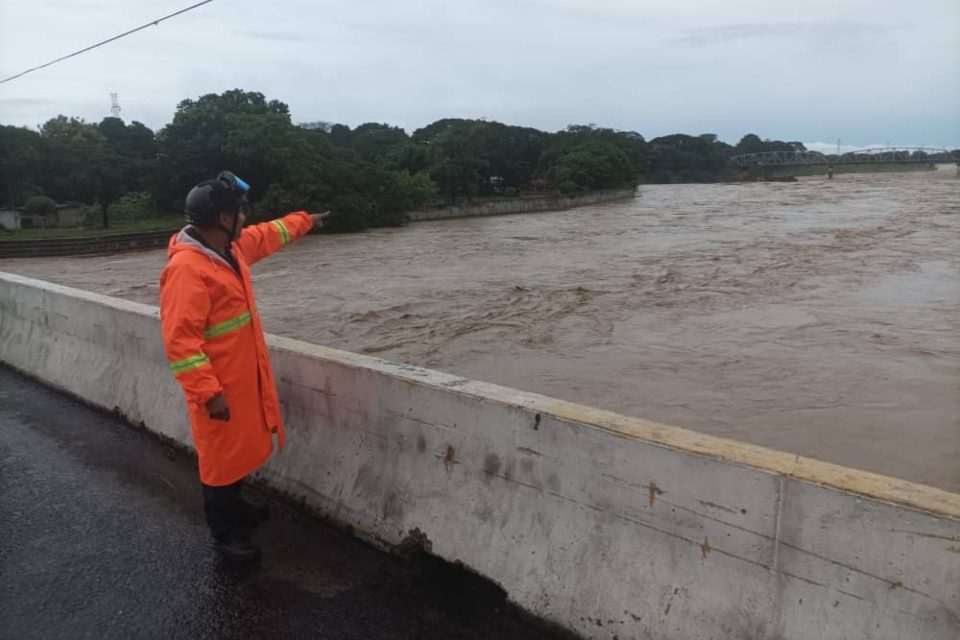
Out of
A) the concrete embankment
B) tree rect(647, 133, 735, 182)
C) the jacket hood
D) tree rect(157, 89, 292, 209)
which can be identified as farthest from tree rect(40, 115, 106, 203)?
tree rect(647, 133, 735, 182)

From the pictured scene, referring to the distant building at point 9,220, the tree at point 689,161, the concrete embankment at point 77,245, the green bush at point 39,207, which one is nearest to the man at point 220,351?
the concrete embankment at point 77,245

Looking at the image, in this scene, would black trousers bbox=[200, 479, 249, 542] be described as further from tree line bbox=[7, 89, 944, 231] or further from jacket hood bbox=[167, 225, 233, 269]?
tree line bbox=[7, 89, 944, 231]

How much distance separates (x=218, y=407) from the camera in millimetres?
3197

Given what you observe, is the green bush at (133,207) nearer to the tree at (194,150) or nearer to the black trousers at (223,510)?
the tree at (194,150)

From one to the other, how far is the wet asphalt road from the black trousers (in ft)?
0.54

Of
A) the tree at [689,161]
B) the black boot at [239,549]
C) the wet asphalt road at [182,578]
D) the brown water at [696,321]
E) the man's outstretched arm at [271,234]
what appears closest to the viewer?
the wet asphalt road at [182,578]

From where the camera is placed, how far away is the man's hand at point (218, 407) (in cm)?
318

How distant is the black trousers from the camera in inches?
141

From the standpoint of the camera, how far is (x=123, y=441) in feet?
17.5

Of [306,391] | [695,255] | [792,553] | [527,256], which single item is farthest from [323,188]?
[792,553]

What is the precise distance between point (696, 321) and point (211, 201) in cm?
1013

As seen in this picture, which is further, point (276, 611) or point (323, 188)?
point (323, 188)

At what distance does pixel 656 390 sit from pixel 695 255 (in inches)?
557

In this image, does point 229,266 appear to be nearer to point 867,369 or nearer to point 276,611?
point 276,611
